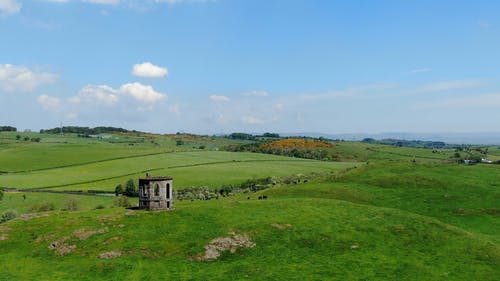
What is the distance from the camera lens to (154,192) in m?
62.5

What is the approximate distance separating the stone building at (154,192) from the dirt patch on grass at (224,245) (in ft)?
41.1

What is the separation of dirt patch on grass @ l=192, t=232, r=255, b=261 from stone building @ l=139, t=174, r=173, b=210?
12517mm

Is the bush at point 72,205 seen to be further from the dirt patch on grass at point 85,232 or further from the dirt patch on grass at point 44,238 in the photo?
the dirt patch on grass at point 85,232

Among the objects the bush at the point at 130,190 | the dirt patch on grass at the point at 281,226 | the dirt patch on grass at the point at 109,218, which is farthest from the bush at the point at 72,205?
the dirt patch on grass at the point at 281,226

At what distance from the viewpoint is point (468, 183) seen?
101m

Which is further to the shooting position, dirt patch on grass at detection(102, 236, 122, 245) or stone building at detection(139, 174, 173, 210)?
stone building at detection(139, 174, 173, 210)

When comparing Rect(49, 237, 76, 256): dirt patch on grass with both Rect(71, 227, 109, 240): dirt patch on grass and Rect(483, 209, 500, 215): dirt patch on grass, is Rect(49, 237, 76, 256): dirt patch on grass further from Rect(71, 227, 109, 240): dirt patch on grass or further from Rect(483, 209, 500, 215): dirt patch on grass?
Rect(483, 209, 500, 215): dirt patch on grass

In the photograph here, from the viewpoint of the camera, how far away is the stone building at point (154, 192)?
62188 mm

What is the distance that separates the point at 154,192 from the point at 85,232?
1114 cm

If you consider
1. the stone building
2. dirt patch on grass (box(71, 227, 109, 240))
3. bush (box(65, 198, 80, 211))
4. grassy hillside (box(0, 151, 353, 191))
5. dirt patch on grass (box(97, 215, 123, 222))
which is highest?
the stone building

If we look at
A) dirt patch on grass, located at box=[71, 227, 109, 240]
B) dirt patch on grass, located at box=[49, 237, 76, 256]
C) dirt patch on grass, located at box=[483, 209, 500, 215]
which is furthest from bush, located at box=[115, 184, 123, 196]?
dirt patch on grass, located at box=[483, 209, 500, 215]

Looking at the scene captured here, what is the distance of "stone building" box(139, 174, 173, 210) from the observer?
204 feet

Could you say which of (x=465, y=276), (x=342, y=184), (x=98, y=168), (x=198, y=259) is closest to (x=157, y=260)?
(x=198, y=259)

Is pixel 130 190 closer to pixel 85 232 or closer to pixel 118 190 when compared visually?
pixel 118 190
